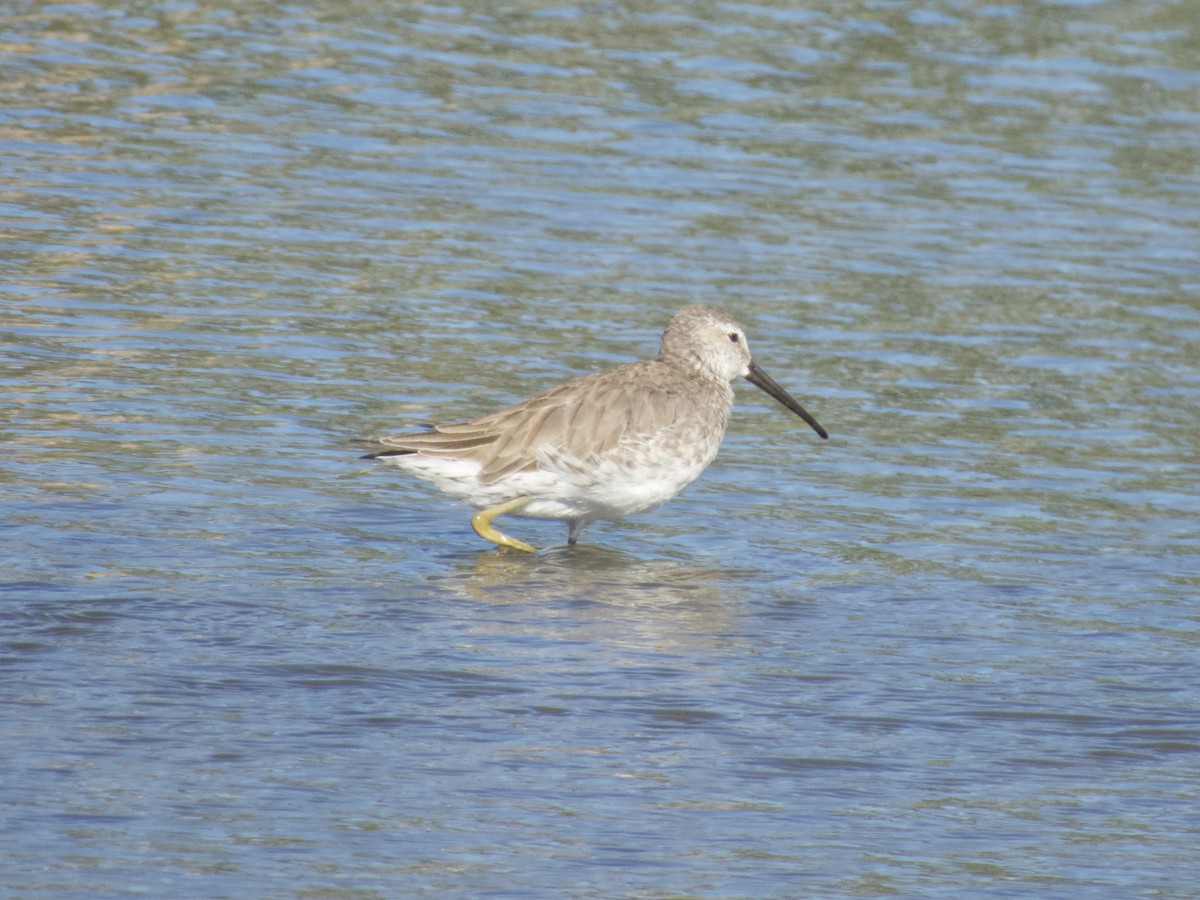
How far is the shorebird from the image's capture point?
11133 mm

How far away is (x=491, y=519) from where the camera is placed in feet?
37.7

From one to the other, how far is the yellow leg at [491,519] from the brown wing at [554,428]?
0.26 m

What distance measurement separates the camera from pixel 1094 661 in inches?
379

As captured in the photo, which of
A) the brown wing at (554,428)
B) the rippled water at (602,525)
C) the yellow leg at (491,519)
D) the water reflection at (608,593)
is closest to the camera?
the rippled water at (602,525)

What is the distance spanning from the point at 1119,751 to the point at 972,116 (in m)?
13.4

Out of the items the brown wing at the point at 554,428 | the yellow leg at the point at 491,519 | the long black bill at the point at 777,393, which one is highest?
the brown wing at the point at 554,428

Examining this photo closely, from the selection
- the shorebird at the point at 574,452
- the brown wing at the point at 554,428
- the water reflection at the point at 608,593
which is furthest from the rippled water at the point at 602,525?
the brown wing at the point at 554,428

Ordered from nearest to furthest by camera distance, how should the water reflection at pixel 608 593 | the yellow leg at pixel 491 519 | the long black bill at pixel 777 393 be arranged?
the water reflection at pixel 608 593
the yellow leg at pixel 491 519
the long black bill at pixel 777 393

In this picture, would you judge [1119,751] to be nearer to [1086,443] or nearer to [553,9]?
[1086,443]

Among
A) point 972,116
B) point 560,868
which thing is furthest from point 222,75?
point 560,868

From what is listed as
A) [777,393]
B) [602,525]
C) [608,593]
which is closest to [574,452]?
[608,593]

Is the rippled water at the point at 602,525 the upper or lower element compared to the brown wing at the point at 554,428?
lower

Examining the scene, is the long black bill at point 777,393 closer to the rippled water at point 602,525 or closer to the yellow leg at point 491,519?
the rippled water at point 602,525

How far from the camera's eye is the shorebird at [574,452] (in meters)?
11.1
